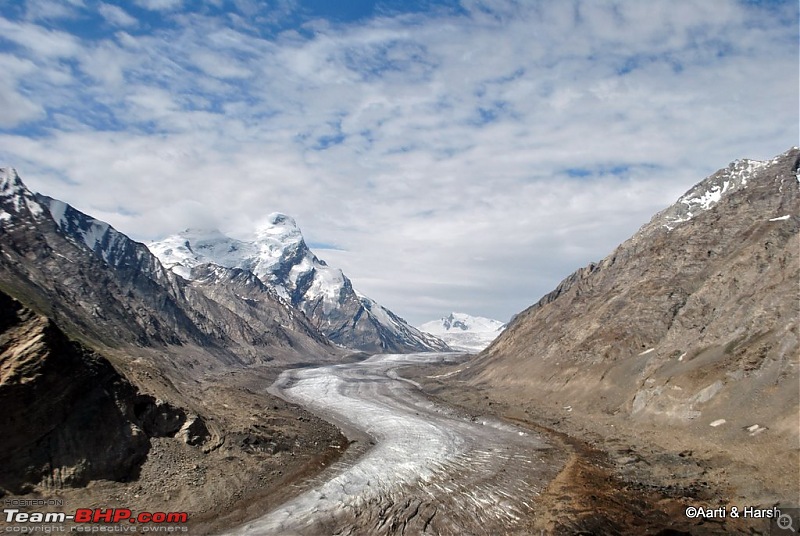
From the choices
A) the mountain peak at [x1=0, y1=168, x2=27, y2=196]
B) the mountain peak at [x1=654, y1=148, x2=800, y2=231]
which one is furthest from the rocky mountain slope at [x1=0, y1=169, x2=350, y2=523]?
the mountain peak at [x1=654, y1=148, x2=800, y2=231]

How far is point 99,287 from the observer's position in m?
115

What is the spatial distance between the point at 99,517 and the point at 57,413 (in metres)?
5.95

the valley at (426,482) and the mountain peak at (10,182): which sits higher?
the mountain peak at (10,182)

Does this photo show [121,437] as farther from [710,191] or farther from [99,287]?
[710,191]

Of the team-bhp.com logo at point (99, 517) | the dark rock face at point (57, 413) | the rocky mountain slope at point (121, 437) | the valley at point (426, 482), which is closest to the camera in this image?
the team-bhp.com logo at point (99, 517)

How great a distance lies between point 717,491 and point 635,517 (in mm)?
6156

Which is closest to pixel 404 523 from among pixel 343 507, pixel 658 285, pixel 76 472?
Answer: pixel 343 507

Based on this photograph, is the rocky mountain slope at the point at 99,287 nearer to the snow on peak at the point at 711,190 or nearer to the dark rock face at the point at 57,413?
the dark rock face at the point at 57,413

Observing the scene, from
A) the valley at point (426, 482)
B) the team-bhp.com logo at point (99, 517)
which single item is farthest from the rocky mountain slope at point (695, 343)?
the team-bhp.com logo at point (99, 517)

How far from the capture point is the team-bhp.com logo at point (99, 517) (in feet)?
71.8

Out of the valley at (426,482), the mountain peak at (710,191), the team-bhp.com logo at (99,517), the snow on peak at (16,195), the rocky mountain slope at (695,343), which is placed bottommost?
the team-bhp.com logo at (99,517)

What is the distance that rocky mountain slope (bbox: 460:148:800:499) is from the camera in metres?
35.2

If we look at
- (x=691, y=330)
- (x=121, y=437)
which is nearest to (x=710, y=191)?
(x=691, y=330)

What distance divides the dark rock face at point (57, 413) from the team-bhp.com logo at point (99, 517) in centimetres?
155
